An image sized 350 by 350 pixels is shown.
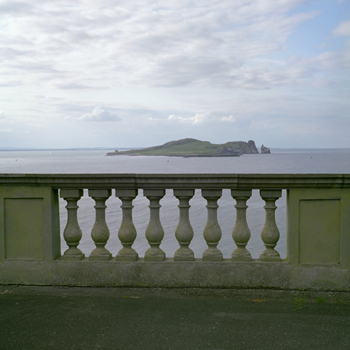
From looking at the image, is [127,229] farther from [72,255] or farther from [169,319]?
[169,319]

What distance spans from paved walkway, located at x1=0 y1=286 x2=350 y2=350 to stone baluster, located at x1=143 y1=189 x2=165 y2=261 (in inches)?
15.6

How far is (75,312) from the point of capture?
3.65 m

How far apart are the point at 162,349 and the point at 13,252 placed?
240 centimetres

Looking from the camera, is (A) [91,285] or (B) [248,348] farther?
(A) [91,285]

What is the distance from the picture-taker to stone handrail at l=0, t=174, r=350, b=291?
4270 mm

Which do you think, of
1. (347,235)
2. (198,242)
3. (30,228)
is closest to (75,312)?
(30,228)

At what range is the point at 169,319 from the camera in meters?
3.49

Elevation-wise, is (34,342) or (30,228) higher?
(30,228)

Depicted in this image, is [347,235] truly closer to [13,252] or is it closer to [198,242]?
[13,252]

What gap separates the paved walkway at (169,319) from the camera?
10.1 ft

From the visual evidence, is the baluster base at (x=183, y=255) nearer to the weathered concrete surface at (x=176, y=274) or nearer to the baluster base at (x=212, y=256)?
the weathered concrete surface at (x=176, y=274)

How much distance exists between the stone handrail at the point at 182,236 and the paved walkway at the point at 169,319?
0.52ft

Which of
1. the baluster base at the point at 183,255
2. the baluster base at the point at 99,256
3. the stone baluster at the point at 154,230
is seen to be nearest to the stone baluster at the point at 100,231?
the baluster base at the point at 99,256

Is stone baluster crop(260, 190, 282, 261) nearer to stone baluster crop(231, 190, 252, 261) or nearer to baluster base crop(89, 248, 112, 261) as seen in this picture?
stone baluster crop(231, 190, 252, 261)
